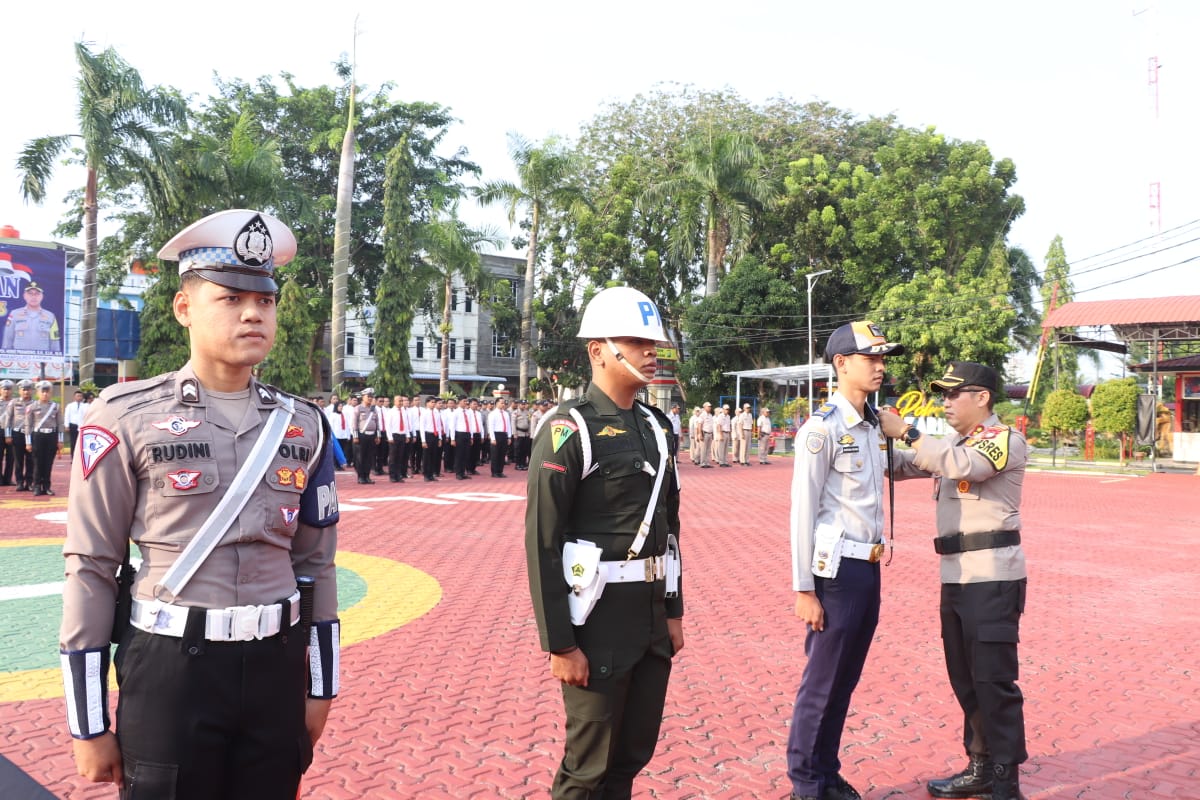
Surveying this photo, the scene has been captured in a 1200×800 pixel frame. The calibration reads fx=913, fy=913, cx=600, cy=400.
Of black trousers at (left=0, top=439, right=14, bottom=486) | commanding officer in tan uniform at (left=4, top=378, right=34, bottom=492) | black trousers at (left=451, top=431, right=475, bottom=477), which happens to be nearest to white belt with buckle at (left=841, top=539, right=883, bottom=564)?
commanding officer in tan uniform at (left=4, top=378, right=34, bottom=492)

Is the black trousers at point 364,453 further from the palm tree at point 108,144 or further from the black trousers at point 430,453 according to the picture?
the palm tree at point 108,144

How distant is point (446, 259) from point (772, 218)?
16.3 meters

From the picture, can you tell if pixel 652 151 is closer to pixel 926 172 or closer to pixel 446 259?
pixel 926 172

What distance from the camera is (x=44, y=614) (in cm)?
716

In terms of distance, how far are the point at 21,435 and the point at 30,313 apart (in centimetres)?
1076

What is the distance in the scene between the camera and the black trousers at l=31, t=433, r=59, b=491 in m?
15.3

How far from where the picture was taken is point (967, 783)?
160 inches

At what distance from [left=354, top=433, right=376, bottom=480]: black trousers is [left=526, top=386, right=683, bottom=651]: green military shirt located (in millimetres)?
16632

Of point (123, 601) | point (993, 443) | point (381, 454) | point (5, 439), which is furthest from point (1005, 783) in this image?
point (381, 454)

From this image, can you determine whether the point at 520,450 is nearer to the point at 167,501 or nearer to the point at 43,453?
the point at 43,453

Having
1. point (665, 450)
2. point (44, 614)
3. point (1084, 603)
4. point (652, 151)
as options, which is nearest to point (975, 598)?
point (665, 450)

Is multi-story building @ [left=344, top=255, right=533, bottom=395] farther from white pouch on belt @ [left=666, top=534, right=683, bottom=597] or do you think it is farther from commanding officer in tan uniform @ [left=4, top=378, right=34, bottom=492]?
white pouch on belt @ [left=666, top=534, right=683, bottom=597]

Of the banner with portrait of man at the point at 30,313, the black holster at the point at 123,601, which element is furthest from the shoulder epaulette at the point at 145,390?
the banner with portrait of man at the point at 30,313

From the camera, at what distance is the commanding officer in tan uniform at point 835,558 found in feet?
12.6
